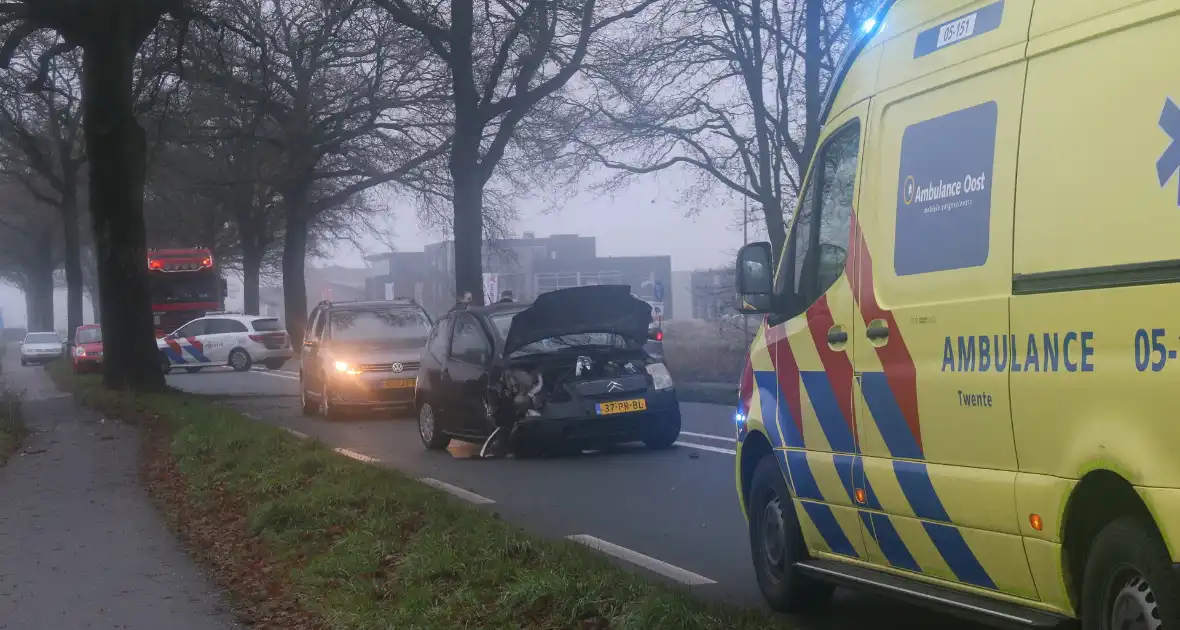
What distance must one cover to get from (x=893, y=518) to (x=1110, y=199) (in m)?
1.77

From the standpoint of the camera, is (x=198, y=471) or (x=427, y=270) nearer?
(x=198, y=471)

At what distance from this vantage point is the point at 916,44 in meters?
5.50

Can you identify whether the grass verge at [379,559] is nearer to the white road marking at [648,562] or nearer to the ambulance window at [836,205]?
the white road marking at [648,562]

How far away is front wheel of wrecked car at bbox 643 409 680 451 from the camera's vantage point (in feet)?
47.6

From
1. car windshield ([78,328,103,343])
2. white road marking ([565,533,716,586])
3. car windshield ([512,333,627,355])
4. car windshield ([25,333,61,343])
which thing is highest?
car windshield ([512,333,627,355])

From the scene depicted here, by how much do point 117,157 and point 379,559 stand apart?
1766 centimetres

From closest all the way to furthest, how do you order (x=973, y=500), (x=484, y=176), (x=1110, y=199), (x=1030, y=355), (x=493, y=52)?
(x=1110, y=199)
(x=1030, y=355)
(x=973, y=500)
(x=493, y=52)
(x=484, y=176)

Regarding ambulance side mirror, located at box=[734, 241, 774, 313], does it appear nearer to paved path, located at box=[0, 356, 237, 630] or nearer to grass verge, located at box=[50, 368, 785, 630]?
grass verge, located at box=[50, 368, 785, 630]

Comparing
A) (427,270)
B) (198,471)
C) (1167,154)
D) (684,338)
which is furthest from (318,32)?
(427,270)

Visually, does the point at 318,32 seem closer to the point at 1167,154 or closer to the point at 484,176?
the point at 484,176

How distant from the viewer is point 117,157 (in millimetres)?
23797

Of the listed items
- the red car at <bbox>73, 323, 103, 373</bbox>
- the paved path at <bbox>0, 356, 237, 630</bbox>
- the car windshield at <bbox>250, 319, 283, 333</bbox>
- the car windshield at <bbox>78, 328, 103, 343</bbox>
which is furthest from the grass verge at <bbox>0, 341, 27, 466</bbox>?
the car windshield at <bbox>78, 328, 103, 343</bbox>

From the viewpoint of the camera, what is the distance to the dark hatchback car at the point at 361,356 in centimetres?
2070

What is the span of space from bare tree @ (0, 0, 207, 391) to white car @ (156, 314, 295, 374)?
1773 centimetres
